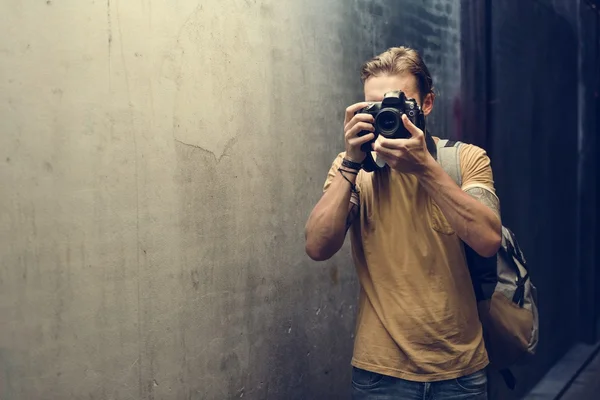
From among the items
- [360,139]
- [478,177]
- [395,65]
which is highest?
[395,65]

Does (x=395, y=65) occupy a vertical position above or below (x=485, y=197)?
above

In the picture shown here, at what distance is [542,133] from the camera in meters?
6.07

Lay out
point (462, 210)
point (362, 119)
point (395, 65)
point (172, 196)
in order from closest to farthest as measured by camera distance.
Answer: point (462, 210) → point (362, 119) → point (395, 65) → point (172, 196)

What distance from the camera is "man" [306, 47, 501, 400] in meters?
2.09

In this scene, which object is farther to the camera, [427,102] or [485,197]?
[427,102]

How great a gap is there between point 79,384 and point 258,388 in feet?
3.08

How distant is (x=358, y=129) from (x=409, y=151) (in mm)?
178

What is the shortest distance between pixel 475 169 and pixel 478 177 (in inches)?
1.2

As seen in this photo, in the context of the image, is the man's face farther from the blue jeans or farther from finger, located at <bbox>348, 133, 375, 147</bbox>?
the blue jeans

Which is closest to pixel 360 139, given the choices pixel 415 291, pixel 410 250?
pixel 410 250

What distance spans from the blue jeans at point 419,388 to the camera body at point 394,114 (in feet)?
2.31

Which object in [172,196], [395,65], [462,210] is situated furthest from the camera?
[172,196]

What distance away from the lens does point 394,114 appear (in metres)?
2.09

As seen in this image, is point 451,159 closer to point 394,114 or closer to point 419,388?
point 394,114
